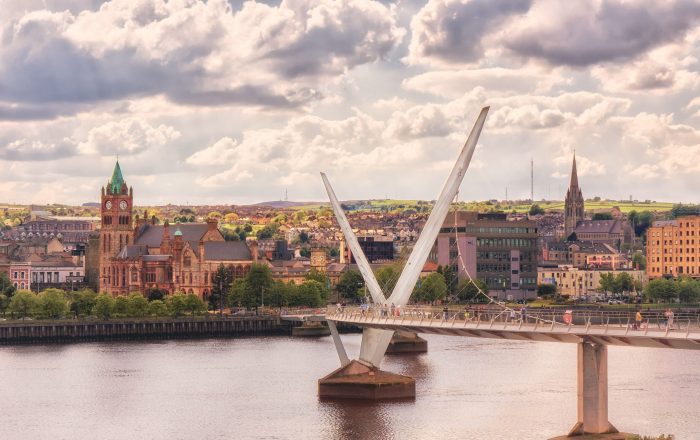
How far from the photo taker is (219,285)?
178 m

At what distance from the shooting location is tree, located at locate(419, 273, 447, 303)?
169 metres

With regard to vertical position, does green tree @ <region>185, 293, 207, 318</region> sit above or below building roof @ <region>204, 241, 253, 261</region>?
below

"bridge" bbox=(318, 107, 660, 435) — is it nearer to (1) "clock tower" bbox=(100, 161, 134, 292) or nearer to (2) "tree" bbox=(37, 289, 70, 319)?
(2) "tree" bbox=(37, 289, 70, 319)

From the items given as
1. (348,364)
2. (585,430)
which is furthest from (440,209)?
(585,430)

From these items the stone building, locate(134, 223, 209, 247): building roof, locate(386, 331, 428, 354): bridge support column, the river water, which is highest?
locate(134, 223, 209, 247): building roof

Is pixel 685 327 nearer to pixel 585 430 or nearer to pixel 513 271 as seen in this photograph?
pixel 585 430

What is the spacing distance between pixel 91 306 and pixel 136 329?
39.4 ft

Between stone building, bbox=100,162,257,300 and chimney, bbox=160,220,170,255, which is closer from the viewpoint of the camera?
stone building, bbox=100,162,257,300

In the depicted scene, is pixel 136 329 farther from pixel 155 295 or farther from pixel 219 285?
pixel 219 285

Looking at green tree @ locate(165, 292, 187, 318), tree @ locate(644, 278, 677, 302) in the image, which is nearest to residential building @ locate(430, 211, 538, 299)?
tree @ locate(644, 278, 677, 302)

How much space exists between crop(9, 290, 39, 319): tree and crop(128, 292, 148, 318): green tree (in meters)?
8.81

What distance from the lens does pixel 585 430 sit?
197ft

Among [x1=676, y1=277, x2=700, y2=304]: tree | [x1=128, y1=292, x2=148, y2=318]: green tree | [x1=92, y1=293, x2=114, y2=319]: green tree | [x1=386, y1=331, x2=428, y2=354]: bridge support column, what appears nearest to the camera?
[x1=386, y1=331, x2=428, y2=354]: bridge support column

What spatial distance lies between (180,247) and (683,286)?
57.5 meters
